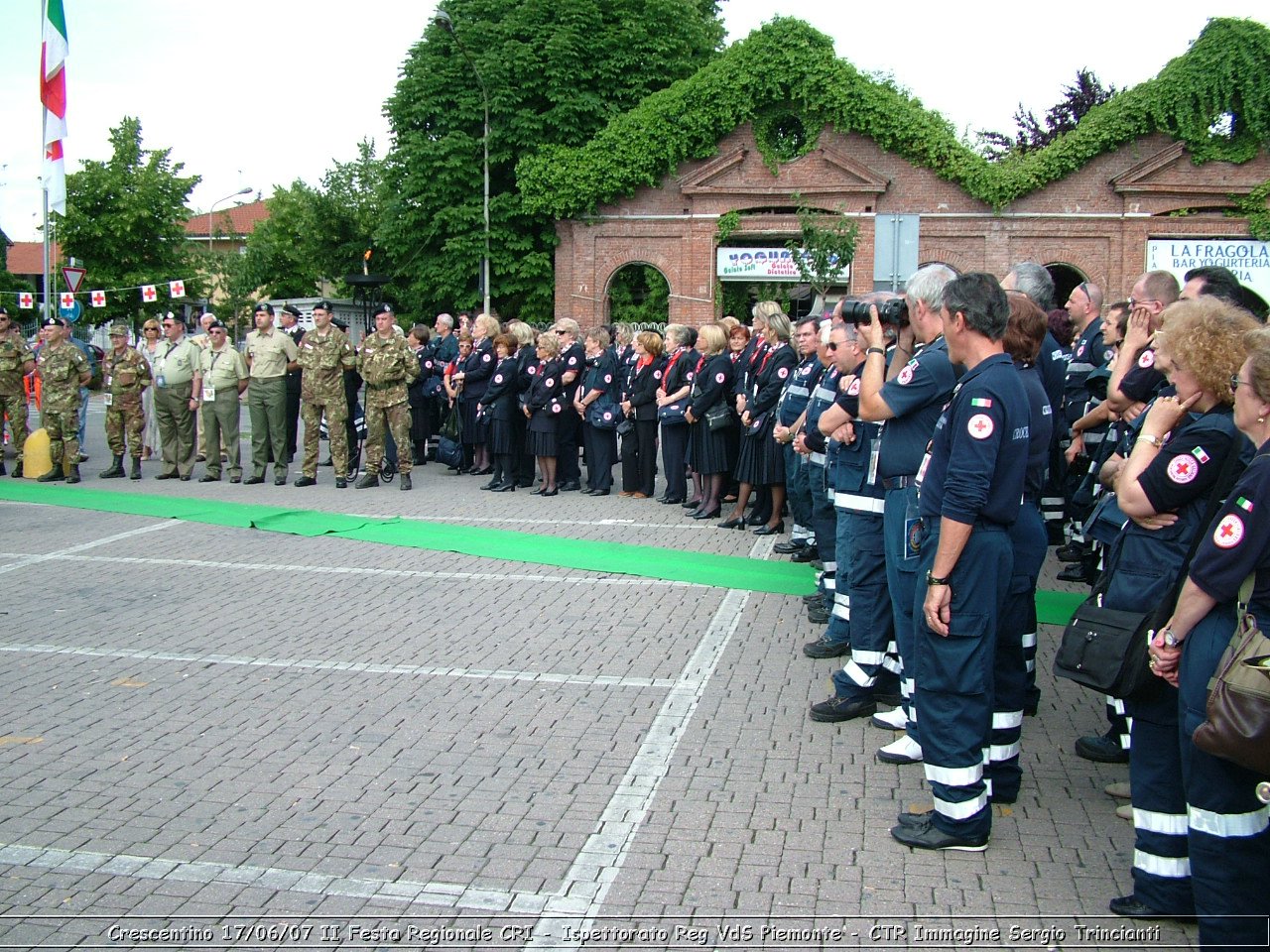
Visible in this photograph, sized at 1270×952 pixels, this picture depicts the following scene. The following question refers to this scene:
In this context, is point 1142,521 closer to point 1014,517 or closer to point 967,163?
point 1014,517

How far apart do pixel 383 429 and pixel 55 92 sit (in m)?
13.5

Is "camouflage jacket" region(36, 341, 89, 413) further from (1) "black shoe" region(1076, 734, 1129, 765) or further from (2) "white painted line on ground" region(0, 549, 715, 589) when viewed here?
(1) "black shoe" region(1076, 734, 1129, 765)

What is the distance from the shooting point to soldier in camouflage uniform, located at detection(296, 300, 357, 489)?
1443cm

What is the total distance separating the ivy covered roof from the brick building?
345 mm

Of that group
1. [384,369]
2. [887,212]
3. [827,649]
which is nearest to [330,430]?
[384,369]

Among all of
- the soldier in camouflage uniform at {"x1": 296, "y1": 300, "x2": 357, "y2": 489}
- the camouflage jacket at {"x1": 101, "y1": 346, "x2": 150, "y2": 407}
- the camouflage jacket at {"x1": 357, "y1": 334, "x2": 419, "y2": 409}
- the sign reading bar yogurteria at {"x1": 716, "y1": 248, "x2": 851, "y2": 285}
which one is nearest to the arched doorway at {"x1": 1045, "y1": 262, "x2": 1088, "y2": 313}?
the sign reading bar yogurteria at {"x1": 716, "y1": 248, "x2": 851, "y2": 285}

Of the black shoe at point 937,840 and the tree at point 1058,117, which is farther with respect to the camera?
the tree at point 1058,117

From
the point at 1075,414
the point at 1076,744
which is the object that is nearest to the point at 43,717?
the point at 1076,744

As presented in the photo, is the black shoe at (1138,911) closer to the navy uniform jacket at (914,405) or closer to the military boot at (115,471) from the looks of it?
the navy uniform jacket at (914,405)

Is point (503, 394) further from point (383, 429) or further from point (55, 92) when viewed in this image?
point (55, 92)

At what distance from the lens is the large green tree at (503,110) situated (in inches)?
1280

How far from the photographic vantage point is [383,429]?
14750 millimetres

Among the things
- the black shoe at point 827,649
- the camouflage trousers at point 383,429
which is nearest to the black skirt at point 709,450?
the camouflage trousers at point 383,429

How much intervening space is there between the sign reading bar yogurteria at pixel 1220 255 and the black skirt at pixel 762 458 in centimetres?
2277
